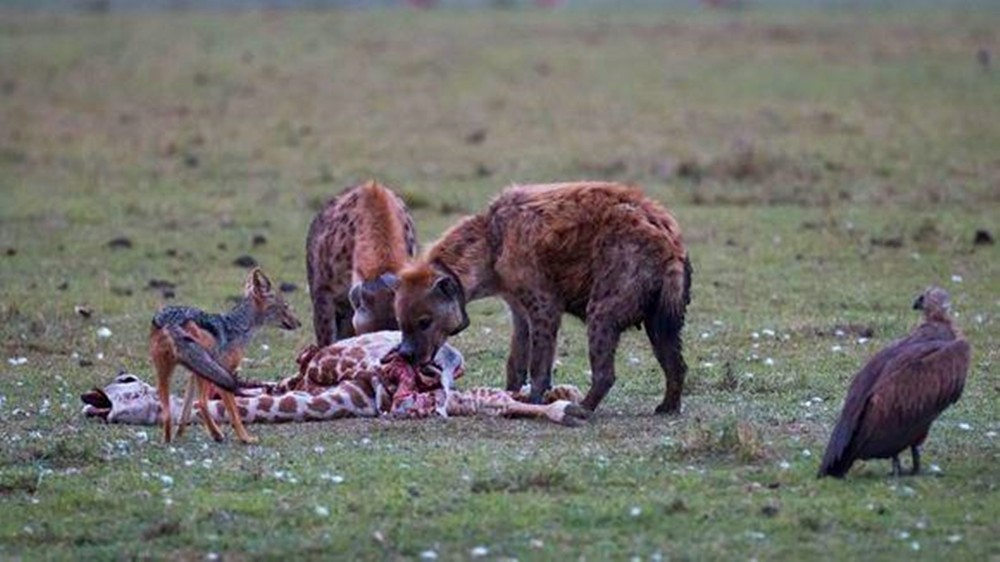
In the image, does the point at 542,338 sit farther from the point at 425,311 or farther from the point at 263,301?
the point at 263,301

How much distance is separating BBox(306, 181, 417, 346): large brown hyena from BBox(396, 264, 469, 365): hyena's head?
324 mm

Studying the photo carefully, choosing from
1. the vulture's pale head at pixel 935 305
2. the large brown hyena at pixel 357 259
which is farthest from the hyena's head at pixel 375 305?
the vulture's pale head at pixel 935 305

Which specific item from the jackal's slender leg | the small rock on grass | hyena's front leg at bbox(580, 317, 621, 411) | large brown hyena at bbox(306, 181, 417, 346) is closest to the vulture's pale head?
hyena's front leg at bbox(580, 317, 621, 411)

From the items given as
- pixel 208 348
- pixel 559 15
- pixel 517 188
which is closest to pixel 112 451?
pixel 208 348

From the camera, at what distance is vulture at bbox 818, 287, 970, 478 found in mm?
7465

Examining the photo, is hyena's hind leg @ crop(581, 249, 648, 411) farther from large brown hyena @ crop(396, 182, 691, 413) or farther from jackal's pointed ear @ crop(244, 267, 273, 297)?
jackal's pointed ear @ crop(244, 267, 273, 297)

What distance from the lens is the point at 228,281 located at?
46.2 ft

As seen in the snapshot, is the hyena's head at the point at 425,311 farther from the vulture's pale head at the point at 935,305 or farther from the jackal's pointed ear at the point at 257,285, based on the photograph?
the vulture's pale head at the point at 935,305

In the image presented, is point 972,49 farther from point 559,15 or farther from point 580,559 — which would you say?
point 580,559

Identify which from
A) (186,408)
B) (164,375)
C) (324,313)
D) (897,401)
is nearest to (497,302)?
(324,313)

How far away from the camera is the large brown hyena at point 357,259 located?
1009 cm

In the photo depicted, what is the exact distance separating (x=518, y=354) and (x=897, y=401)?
282cm

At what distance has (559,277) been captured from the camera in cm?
952

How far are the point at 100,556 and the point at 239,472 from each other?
3.74 feet
